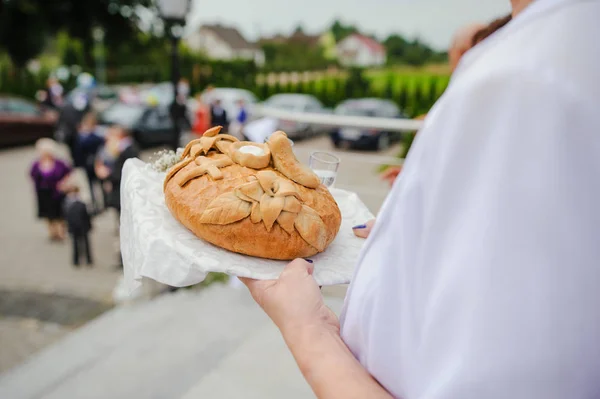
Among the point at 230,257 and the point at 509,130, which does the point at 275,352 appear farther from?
the point at 509,130

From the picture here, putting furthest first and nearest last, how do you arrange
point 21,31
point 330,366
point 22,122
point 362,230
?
point 21,31 → point 22,122 → point 362,230 → point 330,366

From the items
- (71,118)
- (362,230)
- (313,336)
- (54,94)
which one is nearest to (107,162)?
(71,118)

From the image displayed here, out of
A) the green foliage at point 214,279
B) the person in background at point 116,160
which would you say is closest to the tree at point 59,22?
the person in background at point 116,160

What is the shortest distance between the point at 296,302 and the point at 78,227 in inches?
282

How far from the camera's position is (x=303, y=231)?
5.12 ft

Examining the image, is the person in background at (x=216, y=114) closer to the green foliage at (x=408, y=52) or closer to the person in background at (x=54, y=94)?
the green foliage at (x=408, y=52)

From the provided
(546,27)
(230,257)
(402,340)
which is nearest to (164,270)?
(230,257)

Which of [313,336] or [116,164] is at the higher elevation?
[313,336]

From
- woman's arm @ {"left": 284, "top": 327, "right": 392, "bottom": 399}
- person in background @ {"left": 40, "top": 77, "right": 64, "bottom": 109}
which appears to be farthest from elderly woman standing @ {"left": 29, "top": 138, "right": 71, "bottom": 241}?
person in background @ {"left": 40, "top": 77, "right": 64, "bottom": 109}

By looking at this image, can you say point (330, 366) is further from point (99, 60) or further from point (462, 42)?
point (99, 60)

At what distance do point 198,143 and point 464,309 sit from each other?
133 centimetres

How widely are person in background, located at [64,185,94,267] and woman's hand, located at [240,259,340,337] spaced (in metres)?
6.96

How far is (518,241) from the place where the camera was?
685mm

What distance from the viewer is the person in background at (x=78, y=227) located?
7547 mm
